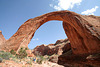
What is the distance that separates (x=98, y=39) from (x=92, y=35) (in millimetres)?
704

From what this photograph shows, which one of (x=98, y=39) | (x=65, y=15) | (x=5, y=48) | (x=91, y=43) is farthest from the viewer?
(x=65, y=15)

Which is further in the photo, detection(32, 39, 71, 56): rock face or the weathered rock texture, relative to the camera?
detection(32, 39, 71, 56): rock face

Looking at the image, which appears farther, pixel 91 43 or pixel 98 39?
pixel 91 43

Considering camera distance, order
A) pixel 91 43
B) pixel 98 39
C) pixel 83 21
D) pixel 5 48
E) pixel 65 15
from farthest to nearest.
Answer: pixel 65 15 < pixel 83 21 < pixel 91 43 < pixel 98 39 < pixel 5 48

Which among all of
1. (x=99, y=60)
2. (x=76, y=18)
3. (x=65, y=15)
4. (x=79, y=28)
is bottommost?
(x=99, y=60)

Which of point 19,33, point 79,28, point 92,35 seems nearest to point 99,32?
point 92,35

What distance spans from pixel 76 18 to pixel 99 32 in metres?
3.28

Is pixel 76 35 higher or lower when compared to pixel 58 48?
higher

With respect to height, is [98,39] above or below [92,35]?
below

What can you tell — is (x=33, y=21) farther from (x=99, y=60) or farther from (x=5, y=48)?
(x=99, y=60)

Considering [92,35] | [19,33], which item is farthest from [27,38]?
[92,35]

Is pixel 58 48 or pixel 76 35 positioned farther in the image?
pixel 58 48

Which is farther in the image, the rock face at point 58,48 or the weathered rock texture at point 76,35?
the rock face at point 58,48

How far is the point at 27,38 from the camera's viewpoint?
6.97 m
